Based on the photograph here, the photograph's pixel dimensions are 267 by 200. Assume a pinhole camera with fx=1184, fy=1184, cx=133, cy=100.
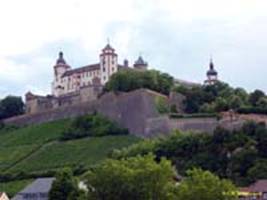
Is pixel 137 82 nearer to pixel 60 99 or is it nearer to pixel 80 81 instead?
pixel 60 99

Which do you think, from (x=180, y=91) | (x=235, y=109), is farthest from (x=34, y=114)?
(x=235, y=109)

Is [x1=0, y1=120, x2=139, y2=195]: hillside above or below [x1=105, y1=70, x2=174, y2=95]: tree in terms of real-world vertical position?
below

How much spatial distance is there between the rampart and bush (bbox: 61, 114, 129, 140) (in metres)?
1.07

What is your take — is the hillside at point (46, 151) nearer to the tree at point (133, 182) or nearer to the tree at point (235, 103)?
the tree at point (235, 103)

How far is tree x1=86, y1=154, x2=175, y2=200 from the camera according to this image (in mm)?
73812

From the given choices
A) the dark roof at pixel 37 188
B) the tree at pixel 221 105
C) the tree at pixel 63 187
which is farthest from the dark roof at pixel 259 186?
the tree at pixel 221 105

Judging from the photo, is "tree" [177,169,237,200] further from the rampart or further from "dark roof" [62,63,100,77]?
"dark roof" [62,63,100,77]

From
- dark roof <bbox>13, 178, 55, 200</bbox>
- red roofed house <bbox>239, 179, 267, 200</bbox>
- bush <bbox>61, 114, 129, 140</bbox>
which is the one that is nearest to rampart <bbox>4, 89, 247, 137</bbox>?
bush <bbox>61, 114, 129, 140</bbox>

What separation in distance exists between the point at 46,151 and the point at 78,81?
1491 inches

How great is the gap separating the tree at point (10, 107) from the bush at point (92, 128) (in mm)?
21157

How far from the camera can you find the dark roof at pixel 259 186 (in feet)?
283

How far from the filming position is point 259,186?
287ft

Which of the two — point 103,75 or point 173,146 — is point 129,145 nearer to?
point 173,146

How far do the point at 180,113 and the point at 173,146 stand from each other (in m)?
18.8
